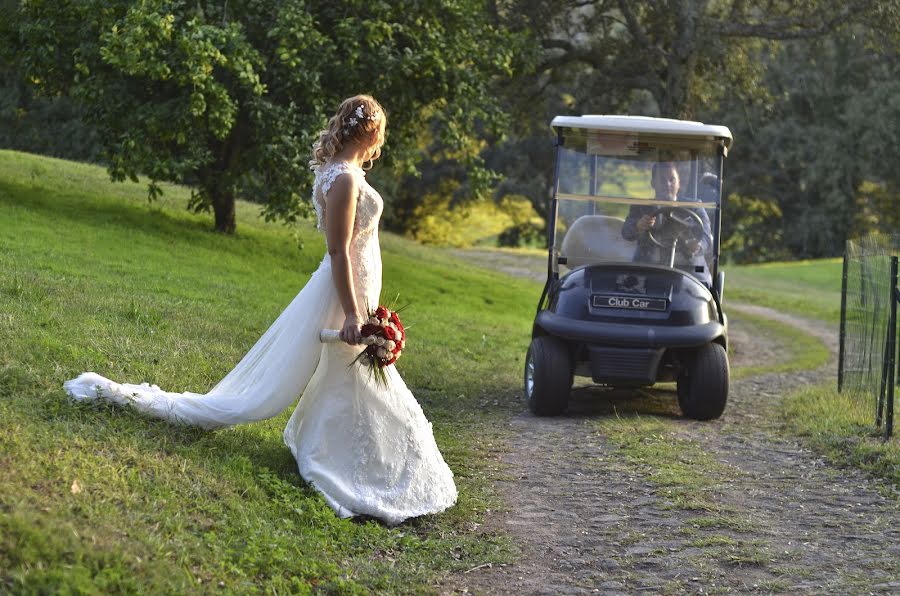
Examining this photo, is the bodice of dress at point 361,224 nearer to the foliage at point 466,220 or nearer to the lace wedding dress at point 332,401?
the lace wedding dress at point 332,401

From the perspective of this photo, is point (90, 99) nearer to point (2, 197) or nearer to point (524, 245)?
point (2, 197)

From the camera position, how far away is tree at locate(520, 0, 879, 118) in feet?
55.7

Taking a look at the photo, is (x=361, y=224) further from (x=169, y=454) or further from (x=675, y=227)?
(x=675, y=227)

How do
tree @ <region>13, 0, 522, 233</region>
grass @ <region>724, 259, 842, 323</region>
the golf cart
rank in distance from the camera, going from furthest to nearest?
grass @ <region>724, 259, 842, 323</region> < tree @ <region>13, 0, 522, 233</region> < the golf cart

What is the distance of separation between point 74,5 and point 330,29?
334cm

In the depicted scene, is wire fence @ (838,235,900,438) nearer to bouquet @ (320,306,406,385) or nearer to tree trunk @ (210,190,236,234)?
bouquet @ (320,306,406,385)

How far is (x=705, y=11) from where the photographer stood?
17516mm

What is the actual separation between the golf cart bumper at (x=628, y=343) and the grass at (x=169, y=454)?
0.95 meters

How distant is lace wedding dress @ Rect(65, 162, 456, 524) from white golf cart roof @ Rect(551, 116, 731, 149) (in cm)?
422

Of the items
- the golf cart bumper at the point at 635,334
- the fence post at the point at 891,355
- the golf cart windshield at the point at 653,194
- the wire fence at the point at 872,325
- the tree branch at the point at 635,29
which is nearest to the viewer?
the fence post at the point at 891,355

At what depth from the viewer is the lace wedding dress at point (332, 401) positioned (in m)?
5.78

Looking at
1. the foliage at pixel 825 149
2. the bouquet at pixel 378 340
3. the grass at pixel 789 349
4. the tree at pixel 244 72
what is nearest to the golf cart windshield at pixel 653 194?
the grass at pixel 789 349

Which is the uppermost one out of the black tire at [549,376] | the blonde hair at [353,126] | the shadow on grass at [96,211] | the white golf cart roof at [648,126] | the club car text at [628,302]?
the white golf cart roof at [648,126]

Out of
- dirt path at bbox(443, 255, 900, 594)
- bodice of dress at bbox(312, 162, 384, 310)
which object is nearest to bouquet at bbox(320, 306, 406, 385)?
bodice of dress at bbox(312, 162, 384, 310)
